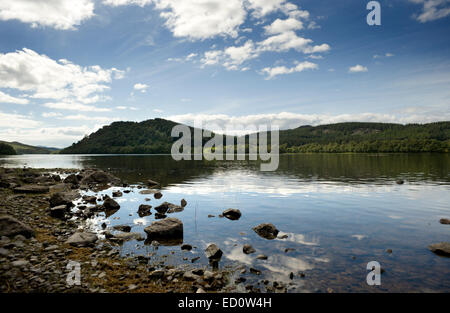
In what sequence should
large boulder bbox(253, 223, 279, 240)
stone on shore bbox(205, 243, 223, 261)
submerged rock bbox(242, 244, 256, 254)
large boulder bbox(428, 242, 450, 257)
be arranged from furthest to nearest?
large boulder bbox(253, 223, 279, 240), submerged rock bbox(242, 244, 256, 254), large boulder bbox(428, 242, 450, 257), stone on shore bbox(205, 243, 223, 261)

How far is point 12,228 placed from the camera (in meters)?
14.5

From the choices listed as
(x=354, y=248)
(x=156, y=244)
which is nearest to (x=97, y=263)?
(x=156, y=244)

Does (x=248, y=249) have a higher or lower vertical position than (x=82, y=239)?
lower

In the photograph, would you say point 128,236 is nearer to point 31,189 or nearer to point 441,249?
point 441,249

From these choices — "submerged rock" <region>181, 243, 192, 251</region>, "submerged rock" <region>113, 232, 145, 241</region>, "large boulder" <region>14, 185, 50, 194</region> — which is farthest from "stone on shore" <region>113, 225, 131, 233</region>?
"large boulder" <region>14, 185, 50, 194</region>

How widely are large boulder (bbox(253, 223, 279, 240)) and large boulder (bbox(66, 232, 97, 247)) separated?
10.7 meters

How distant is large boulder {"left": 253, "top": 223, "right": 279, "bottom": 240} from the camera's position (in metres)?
16.9

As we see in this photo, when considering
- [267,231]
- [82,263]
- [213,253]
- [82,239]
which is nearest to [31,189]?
[82,239]

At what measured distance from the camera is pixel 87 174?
155 ft

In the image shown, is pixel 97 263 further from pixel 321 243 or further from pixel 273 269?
pixel 321 243

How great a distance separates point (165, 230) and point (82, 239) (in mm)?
4821

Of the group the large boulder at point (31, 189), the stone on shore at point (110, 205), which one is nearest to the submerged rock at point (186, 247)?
the stone on shore at point (110, 205)

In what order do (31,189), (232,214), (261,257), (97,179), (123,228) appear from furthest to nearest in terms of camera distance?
(97,179)
(31,189)
(232,214)
(123,228)
(261,257)

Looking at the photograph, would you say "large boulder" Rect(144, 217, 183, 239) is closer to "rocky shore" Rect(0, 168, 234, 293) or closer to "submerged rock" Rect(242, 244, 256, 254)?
"rocky shore" Rect(0, 168, 234, 293)
